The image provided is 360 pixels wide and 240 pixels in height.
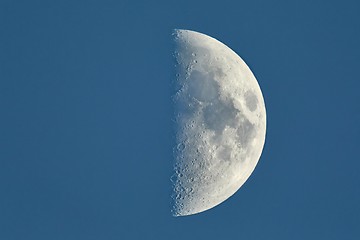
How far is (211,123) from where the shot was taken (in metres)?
11.3

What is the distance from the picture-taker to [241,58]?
1239cm

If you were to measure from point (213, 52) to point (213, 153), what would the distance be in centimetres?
208

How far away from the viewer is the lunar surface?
37.2ft

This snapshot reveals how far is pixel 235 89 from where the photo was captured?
37.8ft

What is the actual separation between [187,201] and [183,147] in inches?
45.7

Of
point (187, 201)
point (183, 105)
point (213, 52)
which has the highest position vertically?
point (213, 52)

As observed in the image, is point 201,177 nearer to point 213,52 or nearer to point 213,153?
point 213,153

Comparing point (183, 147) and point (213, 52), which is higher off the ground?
point (213, 52)

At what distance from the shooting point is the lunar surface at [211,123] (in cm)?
1133

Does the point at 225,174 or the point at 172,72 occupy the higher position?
the point at 172,72

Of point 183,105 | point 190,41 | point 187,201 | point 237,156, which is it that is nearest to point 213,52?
point 190,41

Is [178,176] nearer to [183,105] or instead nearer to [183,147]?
[183,147]

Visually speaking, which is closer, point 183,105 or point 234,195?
point 183,105

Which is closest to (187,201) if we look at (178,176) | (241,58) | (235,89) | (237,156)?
(178,176)
